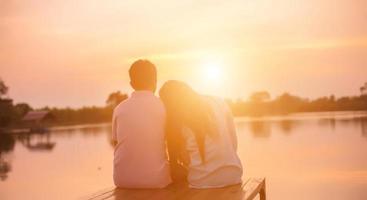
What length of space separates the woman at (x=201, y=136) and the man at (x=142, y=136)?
0.08 metres

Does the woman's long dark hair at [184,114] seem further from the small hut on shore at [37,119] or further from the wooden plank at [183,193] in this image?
the small hut on shore at [37,119]

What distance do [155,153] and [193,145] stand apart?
0.26 meters

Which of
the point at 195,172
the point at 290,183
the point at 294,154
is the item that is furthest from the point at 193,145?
the point at 294,154

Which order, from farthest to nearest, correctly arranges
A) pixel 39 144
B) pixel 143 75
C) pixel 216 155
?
pixel 39 144 < pixel 143 75 < pixel 216 155

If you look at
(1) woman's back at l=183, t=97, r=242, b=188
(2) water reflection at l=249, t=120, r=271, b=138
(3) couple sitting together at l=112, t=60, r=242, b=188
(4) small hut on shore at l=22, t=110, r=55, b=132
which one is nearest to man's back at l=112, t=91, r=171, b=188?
(3) couple sitting together at l=112, t=60, r=242, b=188

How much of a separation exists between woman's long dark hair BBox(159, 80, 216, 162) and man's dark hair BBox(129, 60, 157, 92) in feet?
0.30

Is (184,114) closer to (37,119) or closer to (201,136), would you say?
(201,136)

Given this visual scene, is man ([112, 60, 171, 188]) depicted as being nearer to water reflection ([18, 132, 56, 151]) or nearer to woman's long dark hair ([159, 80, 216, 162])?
woman's long dark hair ([159, 80, 216, 162])

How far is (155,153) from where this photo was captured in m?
3.61

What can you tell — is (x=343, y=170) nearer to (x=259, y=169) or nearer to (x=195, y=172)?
(x=259, y=169)

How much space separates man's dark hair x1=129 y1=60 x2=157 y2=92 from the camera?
3.57 m

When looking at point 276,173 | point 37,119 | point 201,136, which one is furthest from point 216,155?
point 37,119

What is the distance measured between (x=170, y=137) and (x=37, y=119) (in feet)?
174

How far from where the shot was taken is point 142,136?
143 inches
